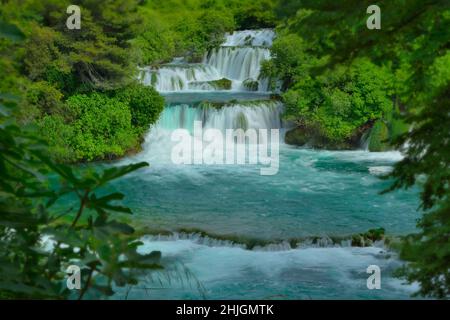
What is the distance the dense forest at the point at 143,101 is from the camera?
5.66ft

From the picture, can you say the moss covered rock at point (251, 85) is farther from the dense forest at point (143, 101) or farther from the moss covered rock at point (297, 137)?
the moss covered rock at point (297, 137)

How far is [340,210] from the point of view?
486 inches

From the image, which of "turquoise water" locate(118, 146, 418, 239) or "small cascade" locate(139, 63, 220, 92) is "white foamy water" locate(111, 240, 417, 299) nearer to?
"turquoise water" locate(118, 146, 418, 239)

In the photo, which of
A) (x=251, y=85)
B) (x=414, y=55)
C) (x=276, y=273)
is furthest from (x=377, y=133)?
(x=414, y=55)

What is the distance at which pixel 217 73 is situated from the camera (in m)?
24.7

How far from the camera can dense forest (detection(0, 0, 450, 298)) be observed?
172 cm

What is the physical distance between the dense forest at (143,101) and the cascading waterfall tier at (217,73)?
44.4 inches

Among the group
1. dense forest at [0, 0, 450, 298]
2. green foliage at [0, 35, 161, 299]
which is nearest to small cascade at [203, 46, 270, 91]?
dense forest at [0, 0, 450, 298]

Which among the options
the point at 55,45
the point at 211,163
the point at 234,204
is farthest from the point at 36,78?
the point at 234,204

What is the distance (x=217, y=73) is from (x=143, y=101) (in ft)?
24.1

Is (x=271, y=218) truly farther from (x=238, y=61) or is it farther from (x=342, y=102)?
(x=238, y=61)

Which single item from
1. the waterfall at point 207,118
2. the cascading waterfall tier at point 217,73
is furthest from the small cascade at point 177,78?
the waterfall at point 207,118
